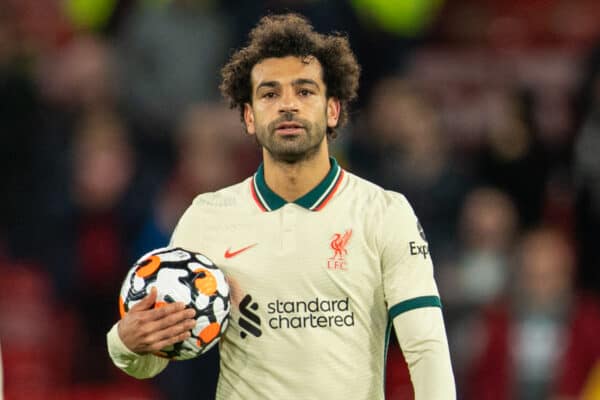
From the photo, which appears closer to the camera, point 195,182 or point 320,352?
point 320,352

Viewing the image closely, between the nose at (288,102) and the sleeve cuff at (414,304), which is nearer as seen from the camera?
the sleeve cuff at (414,304)

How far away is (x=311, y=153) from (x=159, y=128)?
466cm

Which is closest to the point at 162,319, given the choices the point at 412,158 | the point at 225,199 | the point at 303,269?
the point at 303,269

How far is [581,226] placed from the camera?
8.77m

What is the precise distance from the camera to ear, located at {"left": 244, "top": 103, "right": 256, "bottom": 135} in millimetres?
5156

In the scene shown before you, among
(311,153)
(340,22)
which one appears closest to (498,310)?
(340,22)

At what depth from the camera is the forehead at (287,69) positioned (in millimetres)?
4980

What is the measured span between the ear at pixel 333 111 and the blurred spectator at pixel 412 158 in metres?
2.83

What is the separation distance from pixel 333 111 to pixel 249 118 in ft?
1.03

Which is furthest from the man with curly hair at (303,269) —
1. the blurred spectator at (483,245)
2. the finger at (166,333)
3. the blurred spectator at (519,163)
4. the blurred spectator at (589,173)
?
the blurred spectator at (589,173)

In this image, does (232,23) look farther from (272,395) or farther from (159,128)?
(272,395)

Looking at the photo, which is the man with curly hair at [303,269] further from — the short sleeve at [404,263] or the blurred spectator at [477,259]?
the blurred spectator at [477,259]

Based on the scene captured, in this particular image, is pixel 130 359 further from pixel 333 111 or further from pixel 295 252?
pixel 333 111

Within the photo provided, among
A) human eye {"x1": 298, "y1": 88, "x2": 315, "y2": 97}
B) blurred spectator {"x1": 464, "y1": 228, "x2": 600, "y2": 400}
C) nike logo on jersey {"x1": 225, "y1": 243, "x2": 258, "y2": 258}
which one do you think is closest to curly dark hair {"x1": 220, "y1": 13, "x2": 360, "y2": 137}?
human eye {"x1": 298, "y1": 88, "x2": 315, "y2": 97}
